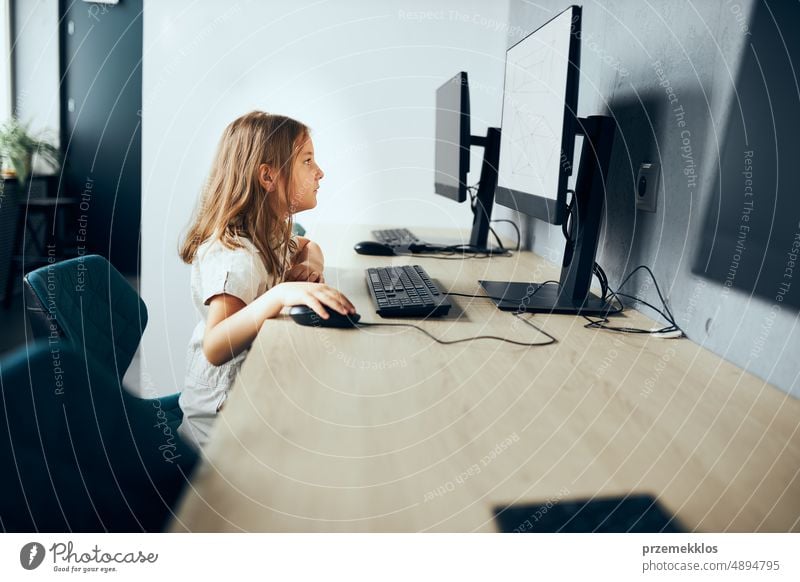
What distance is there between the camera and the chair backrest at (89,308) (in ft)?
2.72

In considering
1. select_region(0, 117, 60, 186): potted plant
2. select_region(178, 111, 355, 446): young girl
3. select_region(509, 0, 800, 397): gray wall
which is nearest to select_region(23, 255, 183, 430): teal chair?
select_region(178, 111, 355, 446): young girl

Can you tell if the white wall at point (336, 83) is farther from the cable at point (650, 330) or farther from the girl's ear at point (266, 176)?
the cable at point (650, 330)

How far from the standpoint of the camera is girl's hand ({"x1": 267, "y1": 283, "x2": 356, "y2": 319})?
0.78 m

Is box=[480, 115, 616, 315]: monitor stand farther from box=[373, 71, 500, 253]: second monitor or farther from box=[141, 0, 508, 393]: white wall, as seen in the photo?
box=[141, 0, 508, 393]: white wall

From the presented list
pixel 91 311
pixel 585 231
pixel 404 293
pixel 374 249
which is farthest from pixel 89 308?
pixel 585 231

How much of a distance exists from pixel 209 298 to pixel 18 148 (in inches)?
79.9

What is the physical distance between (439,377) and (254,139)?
74cm

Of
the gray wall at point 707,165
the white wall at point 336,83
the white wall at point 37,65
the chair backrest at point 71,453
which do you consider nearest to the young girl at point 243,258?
the chair backrest at point 71,453

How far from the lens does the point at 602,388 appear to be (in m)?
0.62

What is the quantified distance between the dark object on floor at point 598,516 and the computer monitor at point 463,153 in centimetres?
107

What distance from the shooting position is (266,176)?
111 cm

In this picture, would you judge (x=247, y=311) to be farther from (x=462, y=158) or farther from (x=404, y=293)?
(x=462, y=158)
